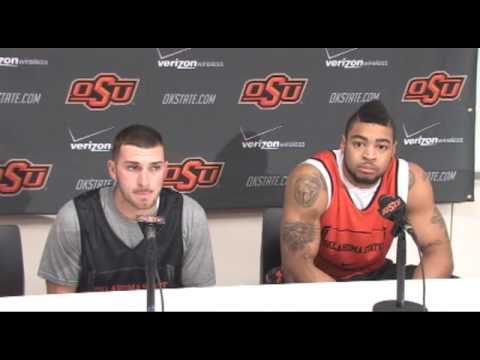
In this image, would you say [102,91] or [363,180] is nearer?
[363,180]

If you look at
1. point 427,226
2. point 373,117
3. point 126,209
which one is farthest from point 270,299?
point 373,117

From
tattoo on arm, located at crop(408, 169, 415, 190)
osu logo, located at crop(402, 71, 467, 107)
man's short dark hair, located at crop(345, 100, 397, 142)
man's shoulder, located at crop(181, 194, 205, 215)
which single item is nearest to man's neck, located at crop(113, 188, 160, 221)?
man's shoulder, located at crop(181, 194, 205, 215)

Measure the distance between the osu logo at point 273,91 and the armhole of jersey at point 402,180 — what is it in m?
0.70

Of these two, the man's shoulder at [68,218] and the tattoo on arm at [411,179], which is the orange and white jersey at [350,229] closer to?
the tattoo on arm at [411,179]

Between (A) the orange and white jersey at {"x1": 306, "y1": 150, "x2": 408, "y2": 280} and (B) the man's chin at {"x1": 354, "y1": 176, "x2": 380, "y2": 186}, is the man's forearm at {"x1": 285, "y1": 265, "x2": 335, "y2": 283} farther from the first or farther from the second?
(B) the man's chin at {"x1": 354, "y1": 176, "x2": 380, "y2": 186}

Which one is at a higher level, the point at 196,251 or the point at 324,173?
the point at 324,173

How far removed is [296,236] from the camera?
252 cm

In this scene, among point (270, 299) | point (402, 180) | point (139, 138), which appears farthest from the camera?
point (402, 180)

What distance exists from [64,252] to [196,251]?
1.55 ft

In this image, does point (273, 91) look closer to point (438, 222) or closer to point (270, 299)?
point (438, 222)

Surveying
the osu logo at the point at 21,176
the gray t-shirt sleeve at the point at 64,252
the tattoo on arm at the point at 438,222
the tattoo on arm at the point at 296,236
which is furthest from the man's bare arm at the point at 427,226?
the osu logo at the point at 21,176

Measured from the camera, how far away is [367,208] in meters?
2.68

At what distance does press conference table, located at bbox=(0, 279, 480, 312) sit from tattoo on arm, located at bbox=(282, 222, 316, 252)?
0.49 meters

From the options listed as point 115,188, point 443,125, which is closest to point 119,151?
point 115,188
